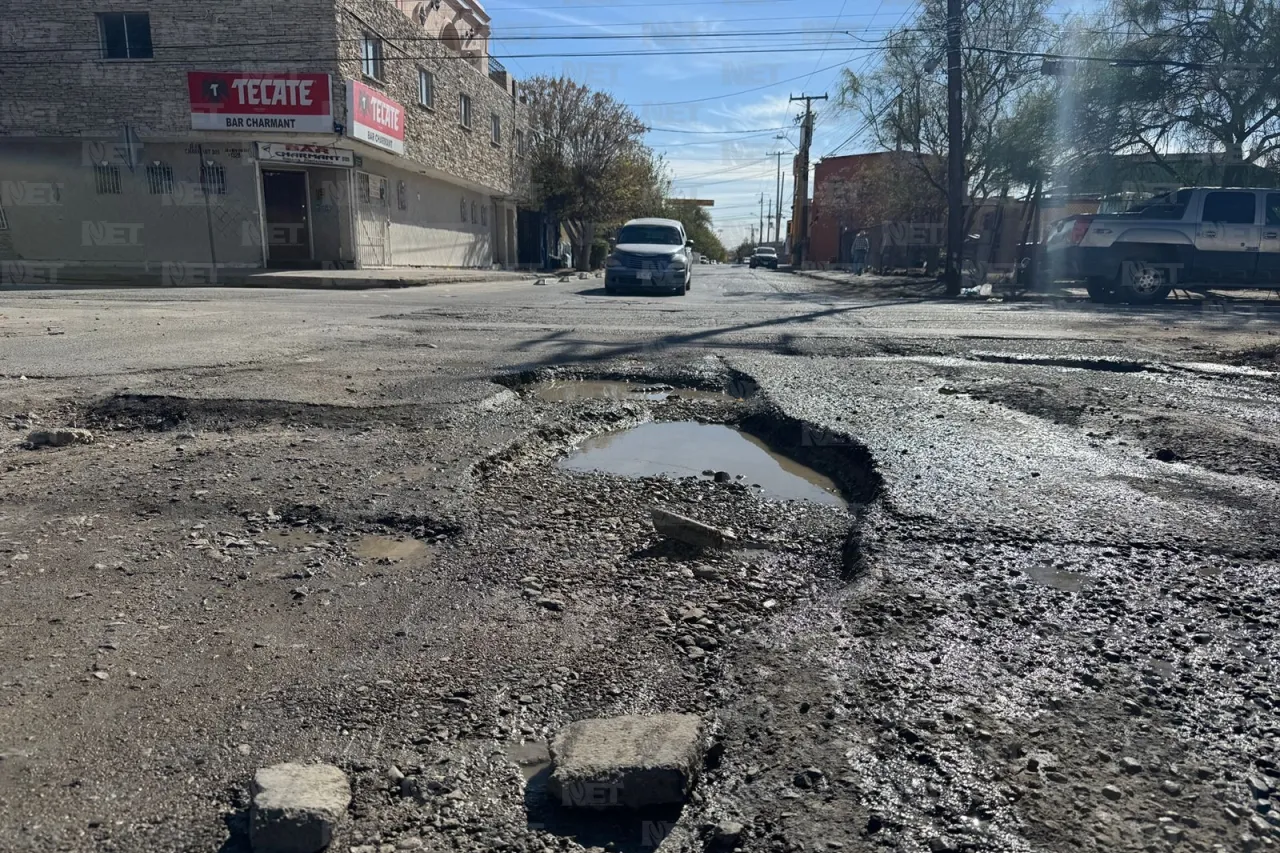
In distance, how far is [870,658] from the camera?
2.27 m

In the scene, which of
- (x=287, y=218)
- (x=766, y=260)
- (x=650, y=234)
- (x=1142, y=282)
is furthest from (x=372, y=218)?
(x=766, y=260)

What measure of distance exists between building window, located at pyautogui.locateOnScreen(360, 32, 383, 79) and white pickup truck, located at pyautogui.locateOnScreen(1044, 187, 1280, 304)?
18.9 meters

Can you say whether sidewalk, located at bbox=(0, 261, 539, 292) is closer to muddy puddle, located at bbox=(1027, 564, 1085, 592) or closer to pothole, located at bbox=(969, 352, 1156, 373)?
pothole, located at bbox=(969, 352, 1156, 373)

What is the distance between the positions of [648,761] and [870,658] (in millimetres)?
830

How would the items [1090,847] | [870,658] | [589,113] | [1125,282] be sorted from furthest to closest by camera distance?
[589,113] < [1125,282] < [870,658] < [1090,847]

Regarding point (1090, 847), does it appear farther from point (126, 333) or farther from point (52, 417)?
point (126, 333)

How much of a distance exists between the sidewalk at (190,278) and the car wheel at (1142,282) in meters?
15.4

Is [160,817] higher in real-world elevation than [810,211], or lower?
lower

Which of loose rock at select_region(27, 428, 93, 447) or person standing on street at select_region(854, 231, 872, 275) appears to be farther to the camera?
person standing on street at select_region(854, 231, 872, 275)

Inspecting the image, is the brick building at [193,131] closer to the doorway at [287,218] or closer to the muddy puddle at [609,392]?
the doorway at [287,218]

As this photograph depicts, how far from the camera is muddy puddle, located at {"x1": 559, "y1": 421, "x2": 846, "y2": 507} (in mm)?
4125

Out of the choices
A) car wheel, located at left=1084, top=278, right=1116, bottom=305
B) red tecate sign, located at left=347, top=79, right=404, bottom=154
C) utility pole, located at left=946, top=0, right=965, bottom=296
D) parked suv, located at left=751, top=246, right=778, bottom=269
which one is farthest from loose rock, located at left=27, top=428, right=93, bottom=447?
parked suv, located at left=751, top=246, right=778, bottom=269

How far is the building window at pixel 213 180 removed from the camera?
21219 millimetres

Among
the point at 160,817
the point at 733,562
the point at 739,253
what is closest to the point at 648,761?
the point at 160,817
